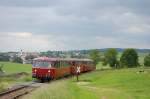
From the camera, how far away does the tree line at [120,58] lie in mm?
142225

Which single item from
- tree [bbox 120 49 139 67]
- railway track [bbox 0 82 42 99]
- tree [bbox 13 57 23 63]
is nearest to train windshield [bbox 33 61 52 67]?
railway track [bbox 0 82 42 99]

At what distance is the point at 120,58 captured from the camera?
147500mm

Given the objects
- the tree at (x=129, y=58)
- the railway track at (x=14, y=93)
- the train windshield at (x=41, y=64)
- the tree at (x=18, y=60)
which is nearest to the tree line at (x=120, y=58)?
the tree at (x=129, y=58)

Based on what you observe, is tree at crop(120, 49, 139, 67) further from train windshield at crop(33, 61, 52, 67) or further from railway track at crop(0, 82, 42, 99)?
railway track at crop(0, 82, 42, 99)

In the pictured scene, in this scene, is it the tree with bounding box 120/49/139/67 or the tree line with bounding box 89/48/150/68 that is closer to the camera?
the tree line with bounding box 89/48/150/68

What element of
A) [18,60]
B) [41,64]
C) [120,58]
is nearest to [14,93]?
[41,64]

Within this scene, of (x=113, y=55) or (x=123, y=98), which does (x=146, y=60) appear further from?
(x=123, y=98)

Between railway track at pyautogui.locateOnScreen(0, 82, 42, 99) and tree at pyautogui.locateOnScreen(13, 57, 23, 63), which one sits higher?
tree at pyautogui.locateOnScreen(13, 57, 23, 63)

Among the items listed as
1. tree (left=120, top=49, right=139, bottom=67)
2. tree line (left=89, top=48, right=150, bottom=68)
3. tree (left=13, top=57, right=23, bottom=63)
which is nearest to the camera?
tree (left=13, top=57, right=23, bottom=63)

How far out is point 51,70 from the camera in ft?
172

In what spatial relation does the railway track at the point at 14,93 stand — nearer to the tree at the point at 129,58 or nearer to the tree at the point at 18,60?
the tree at the point at 18,60

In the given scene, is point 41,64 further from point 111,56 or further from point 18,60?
point 111,56

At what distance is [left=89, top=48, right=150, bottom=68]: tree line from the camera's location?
467 ft

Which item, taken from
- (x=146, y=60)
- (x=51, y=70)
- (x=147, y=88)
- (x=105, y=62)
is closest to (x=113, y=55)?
(x=105, y=62)
